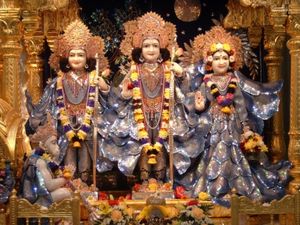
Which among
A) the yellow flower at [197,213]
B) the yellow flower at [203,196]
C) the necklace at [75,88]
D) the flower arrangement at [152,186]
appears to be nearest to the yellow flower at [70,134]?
the necklace at [75,88]

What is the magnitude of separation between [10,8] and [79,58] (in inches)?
31.6

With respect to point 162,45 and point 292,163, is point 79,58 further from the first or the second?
point 292,163

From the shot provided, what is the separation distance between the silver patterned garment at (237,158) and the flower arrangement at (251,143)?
56 mm

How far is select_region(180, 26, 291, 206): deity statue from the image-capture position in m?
11.3

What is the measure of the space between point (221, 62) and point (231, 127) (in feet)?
2.01

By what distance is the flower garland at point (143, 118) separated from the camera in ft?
37.1

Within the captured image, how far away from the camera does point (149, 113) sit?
11.5 meters

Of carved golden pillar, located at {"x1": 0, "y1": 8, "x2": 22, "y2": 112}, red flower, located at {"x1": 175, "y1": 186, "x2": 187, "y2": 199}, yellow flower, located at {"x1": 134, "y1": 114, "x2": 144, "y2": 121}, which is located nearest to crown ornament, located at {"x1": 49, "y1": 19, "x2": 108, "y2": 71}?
carved golden pillar, located at {"x1": 0, "y1": 8, "x2": 22, "y2": 112}

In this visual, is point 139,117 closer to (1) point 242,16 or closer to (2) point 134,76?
(2) point 134,76

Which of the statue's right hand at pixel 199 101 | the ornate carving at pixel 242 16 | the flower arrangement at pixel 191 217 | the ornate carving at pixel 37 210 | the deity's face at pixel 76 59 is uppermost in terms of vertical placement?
the ornate carving at pixel 242 16

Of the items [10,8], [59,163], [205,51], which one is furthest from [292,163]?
[10,8]

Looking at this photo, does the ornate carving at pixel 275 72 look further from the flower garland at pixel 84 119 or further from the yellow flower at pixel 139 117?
the flower garland at pixel 84 119

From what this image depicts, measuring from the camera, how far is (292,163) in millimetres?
11344

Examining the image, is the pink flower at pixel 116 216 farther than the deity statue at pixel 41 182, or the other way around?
the deity statue at pixel 41 182
